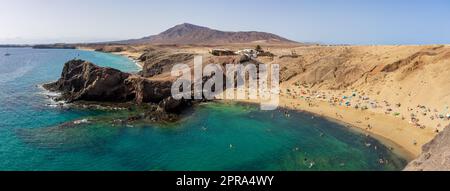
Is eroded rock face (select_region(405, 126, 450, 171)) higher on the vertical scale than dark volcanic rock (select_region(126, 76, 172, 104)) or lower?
lower

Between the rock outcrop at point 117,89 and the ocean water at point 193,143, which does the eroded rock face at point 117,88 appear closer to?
the rock outcrop at point 117,89

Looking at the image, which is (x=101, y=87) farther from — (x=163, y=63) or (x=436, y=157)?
(x=436, y=157)

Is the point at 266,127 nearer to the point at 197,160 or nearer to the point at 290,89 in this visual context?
the point at 197,160

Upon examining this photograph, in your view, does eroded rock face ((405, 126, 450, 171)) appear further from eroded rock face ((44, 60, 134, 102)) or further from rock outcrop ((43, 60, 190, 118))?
eroded rock face ((44, 60, 134, 102))

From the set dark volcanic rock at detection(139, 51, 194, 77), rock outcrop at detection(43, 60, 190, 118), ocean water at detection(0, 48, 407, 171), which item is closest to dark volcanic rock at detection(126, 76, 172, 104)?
rock outcrop at detection(43, 60, 190, 118)

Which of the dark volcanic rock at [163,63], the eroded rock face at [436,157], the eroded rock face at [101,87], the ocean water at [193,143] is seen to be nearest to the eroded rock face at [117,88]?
the eroded rock face at [101,87]

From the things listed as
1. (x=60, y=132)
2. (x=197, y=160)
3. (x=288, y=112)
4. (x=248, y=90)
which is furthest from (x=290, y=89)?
(x=60, y=132)

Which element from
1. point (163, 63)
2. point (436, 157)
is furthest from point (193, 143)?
point (163, 63)
